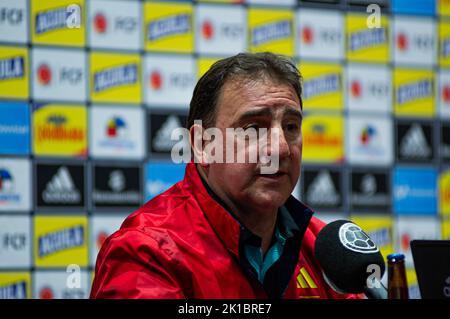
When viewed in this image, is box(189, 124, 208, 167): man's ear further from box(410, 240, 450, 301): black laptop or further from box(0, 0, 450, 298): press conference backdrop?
box(0, 0, 450, 298): press conference backdrop

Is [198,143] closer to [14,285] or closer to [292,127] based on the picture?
[292,127]

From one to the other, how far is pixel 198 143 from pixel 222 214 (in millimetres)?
201

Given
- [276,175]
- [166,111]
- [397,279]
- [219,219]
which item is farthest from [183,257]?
[166,111]

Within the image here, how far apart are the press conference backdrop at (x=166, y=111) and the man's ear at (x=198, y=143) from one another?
1862 mm

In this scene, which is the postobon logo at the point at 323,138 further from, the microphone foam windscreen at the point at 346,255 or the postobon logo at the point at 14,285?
the microphone foam windscreen at the point at 346,255

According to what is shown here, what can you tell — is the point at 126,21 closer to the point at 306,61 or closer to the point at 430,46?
the point at 306,61

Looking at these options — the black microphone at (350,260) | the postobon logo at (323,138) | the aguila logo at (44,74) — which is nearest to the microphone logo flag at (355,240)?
the black microphone at (350,260)

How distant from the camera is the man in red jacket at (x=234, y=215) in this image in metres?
1.38

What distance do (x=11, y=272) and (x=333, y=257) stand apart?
2.21 m

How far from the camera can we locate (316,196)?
3.78 m

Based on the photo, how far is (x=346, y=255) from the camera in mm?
1381

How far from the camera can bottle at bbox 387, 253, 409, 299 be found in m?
1.41

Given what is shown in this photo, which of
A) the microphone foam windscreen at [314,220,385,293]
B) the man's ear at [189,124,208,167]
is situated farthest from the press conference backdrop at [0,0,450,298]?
the microphone foam windscreen at [314,220,385,293]
